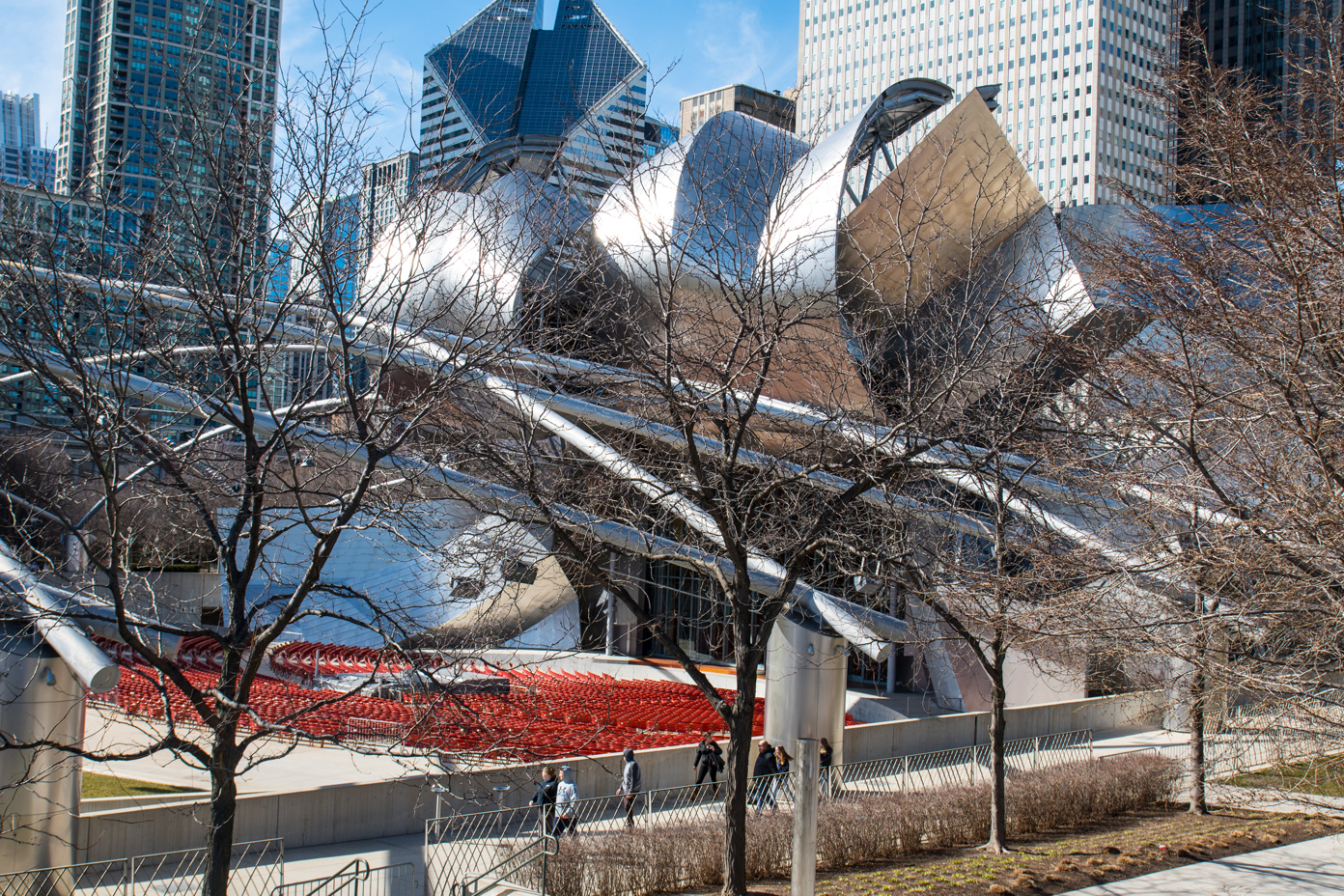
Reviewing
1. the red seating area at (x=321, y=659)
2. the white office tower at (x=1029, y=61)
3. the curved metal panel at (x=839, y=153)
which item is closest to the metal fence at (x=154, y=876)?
the red seating area at (x=321, y=659)

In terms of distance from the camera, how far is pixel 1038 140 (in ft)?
338

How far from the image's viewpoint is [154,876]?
932 centimetres

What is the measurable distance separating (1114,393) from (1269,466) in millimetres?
1274

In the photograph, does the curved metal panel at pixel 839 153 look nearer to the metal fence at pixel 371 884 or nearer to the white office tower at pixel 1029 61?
the metal fence at pixel 371 884

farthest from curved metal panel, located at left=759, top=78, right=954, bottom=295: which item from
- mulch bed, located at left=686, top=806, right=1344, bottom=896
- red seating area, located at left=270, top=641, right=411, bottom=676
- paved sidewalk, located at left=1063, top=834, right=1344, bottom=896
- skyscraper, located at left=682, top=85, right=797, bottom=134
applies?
paved sidewalk, located at left=1063, top=834, right=1344, bottom=896

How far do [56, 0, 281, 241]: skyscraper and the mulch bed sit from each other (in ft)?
23.7

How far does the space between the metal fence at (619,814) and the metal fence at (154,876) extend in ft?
5.07

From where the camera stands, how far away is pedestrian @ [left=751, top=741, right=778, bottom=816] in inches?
489

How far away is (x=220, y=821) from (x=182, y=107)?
456cm

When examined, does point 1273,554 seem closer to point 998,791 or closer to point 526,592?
point 998,791

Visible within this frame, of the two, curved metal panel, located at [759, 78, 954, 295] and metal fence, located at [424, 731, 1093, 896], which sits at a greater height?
curved metal panel, located at [759, 78, 954, 295]

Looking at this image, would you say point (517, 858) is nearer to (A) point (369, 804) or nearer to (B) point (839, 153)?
(A) point (369, 804)

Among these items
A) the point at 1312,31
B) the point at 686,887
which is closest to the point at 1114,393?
the point at 1312,31

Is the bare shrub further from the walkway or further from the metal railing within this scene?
the walkway
